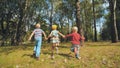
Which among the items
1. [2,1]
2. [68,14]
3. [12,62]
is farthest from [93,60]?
[68,14]

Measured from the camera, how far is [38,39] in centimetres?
1733

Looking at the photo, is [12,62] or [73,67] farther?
[12,62]

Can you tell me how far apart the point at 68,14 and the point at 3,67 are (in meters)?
67.1

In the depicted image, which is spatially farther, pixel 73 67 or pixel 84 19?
pixel 84 19

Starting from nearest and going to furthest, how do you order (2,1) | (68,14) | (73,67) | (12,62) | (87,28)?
1. (73,67)
2. (12,62)
3. (2,1)
4. (68,14)
5. (87,28)

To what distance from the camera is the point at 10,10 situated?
50000mm

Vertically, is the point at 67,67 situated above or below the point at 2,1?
below

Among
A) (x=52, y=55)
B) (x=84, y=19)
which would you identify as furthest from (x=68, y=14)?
(x=52, y=55)

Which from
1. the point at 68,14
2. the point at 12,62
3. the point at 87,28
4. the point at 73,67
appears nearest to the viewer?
the point at 73,67

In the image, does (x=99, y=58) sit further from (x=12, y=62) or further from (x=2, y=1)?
(x=2, y=1)

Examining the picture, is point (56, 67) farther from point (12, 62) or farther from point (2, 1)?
point (2, 1)

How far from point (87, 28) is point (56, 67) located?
76.7m

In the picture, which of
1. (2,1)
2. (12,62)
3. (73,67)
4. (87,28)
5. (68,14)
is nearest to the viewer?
(73,67)

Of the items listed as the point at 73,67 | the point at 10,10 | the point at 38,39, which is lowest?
the point at 73,67
